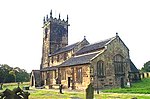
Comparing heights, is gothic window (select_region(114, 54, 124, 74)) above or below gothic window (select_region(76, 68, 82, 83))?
above

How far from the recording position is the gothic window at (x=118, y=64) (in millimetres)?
45531

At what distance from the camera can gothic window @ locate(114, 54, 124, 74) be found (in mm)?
45531

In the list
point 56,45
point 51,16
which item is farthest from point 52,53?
point 51,16

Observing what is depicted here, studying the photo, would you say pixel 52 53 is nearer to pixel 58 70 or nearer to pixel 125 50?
pixel 58 70

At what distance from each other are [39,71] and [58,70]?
1538cm

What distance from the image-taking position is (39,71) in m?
67.1

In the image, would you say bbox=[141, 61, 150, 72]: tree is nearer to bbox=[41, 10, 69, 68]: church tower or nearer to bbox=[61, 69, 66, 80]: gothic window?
bbox=[41, 10, 69, 68]: church tower

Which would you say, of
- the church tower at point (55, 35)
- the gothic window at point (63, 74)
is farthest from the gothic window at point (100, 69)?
the church tower at point (55, 35)

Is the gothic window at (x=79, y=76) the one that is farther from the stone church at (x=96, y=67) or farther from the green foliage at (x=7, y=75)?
the green foliage at (x=7, y=75)

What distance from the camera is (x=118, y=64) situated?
151ft

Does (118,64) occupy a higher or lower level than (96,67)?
higher

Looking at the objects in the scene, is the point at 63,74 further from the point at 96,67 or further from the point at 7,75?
the point at 7,75

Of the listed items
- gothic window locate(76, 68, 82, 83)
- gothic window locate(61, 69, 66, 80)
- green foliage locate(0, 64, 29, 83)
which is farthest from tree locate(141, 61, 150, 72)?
gothic window locate(76, 68, 82, 83)

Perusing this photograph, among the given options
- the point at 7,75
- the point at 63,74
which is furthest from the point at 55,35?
the point at 7,75
